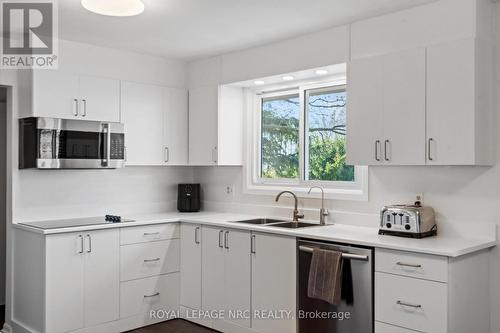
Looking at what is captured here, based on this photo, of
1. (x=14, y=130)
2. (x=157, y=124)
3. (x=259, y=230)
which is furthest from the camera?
(x=157, y=124)

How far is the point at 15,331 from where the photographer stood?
150 inches

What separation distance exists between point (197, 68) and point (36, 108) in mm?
1652

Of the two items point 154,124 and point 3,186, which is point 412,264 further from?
point 3,186

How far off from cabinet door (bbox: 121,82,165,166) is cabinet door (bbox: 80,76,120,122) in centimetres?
9

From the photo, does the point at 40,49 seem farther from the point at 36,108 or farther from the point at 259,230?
the point at 259,230

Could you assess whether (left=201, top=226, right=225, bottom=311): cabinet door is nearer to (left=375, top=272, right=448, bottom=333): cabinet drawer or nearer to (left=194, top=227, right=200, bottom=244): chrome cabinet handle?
(left=194, top=227, right=200, bottom=244): chrome cabinet handle

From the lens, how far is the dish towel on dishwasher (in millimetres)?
2959

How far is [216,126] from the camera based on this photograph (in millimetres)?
4477

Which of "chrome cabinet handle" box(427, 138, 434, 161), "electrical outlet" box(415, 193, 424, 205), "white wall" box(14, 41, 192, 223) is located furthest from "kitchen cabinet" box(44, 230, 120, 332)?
"chrome cabinet handle" box(427, 138, 434, 161)

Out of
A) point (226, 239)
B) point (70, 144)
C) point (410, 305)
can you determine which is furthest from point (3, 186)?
point (410, 305)

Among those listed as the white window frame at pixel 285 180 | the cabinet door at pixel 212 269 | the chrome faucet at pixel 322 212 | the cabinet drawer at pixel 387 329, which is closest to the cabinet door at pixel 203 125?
the white window frame at pixel 285 180

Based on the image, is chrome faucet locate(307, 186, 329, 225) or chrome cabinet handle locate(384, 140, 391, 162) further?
chrome faucet locate(307, 186, 329, 225)

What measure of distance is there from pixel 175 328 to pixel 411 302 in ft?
6.96

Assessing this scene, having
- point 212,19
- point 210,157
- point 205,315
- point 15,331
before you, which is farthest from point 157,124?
point 15,331
